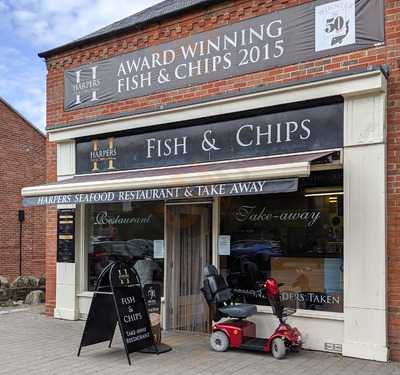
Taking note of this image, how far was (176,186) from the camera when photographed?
25.6 ft

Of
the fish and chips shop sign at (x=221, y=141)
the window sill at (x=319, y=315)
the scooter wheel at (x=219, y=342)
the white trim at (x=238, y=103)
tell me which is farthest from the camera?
the fish and chips shop sign at (x=221, y=141)

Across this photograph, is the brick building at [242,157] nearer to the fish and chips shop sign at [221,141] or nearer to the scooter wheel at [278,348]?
the fish and chips shop sign at [221,141]

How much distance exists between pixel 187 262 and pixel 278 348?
2.81m

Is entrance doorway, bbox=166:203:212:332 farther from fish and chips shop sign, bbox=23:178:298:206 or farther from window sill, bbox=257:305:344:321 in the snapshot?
window sill, bbox=257:305:344:321

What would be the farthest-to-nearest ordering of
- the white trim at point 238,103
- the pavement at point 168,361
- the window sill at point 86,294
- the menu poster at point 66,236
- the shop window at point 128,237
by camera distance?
Result: the menu poster at point 66,236 → the window sill at point 86,294 → the shop window at point 128,237 → the white trim at point 238,103 → the pavement at point 168,361

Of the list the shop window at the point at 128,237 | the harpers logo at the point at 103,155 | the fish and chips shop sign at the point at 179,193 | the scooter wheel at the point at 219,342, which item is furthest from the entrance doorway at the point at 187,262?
the scooter wheel at the point at 219,342

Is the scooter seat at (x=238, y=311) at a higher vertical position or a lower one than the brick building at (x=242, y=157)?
lower

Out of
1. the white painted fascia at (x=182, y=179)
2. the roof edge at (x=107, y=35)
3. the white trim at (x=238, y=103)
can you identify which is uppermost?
the roof edge at (x=107, y=35)

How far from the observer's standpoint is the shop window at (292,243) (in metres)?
7.80

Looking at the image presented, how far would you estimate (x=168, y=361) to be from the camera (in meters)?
7.20

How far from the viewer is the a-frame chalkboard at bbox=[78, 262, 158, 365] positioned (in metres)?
7.33

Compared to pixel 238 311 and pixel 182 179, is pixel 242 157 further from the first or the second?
pixel 238 311

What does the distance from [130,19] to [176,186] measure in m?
4.93

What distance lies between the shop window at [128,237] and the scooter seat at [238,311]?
214cm
